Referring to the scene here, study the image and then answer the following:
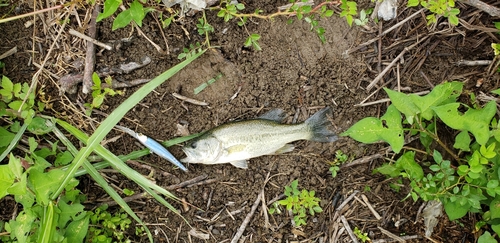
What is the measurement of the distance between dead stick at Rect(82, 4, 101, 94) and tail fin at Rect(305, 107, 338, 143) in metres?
1.92

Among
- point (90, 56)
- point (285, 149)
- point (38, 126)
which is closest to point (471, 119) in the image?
point (285, 149)

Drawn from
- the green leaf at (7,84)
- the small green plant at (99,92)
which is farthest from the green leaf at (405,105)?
the green leaf at (7,84)

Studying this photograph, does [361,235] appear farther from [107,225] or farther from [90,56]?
[90,56]

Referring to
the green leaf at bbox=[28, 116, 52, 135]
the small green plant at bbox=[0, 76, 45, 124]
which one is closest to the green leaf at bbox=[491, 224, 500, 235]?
the green leaf at bbox=[28, 116, 52, 135]

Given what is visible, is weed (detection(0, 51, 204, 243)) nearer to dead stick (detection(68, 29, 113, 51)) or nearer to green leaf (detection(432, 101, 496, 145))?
dead stick (detection(68, 29, 113, 51))

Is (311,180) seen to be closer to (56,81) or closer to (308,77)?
(308,77)

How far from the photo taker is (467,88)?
3715 millimetres

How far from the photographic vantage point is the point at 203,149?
12.1 feet

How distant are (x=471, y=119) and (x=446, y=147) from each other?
1.50 feet

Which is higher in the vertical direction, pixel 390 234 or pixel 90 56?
pixel 90 56

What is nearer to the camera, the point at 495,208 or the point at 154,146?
the point at 495,208

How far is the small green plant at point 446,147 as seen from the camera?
10.5 ft

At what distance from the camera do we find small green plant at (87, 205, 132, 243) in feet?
12.3

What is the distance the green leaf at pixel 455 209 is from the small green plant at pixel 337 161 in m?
0.88
